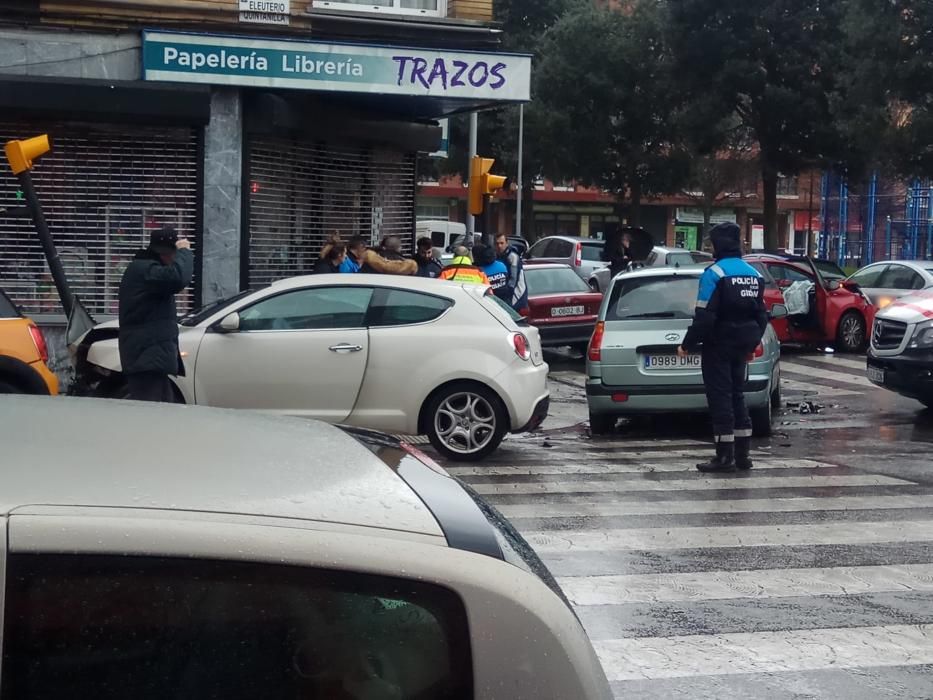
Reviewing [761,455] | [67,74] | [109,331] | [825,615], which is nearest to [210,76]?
[67,74]

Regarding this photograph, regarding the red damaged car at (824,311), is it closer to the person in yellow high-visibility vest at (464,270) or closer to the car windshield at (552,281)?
the car windshield at (552,281)

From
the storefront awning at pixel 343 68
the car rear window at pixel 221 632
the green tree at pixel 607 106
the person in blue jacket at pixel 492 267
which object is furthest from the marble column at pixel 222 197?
the green tree at pixel 607 106

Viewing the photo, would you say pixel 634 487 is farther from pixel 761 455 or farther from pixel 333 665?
pixel 333 665

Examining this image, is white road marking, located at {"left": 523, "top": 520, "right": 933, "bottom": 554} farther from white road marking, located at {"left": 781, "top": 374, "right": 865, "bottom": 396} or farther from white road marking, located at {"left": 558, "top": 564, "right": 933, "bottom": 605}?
white road marking, located at {"left": 781, "top": 374, "right": 865, "bottom": 396}

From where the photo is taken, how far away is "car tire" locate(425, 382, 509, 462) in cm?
1054

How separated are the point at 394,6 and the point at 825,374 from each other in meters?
7.79

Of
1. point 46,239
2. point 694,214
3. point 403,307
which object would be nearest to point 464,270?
point 403,307

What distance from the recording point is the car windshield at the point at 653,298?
12.2 meters

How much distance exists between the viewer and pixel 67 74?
14.7m

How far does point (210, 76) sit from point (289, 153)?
1.93m

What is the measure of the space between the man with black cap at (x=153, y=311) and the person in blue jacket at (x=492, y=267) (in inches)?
294

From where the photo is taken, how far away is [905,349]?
42.9 ft

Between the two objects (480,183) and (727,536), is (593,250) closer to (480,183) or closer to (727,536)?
(480,183)

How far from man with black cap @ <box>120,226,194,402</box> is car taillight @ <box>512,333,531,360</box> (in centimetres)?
275
